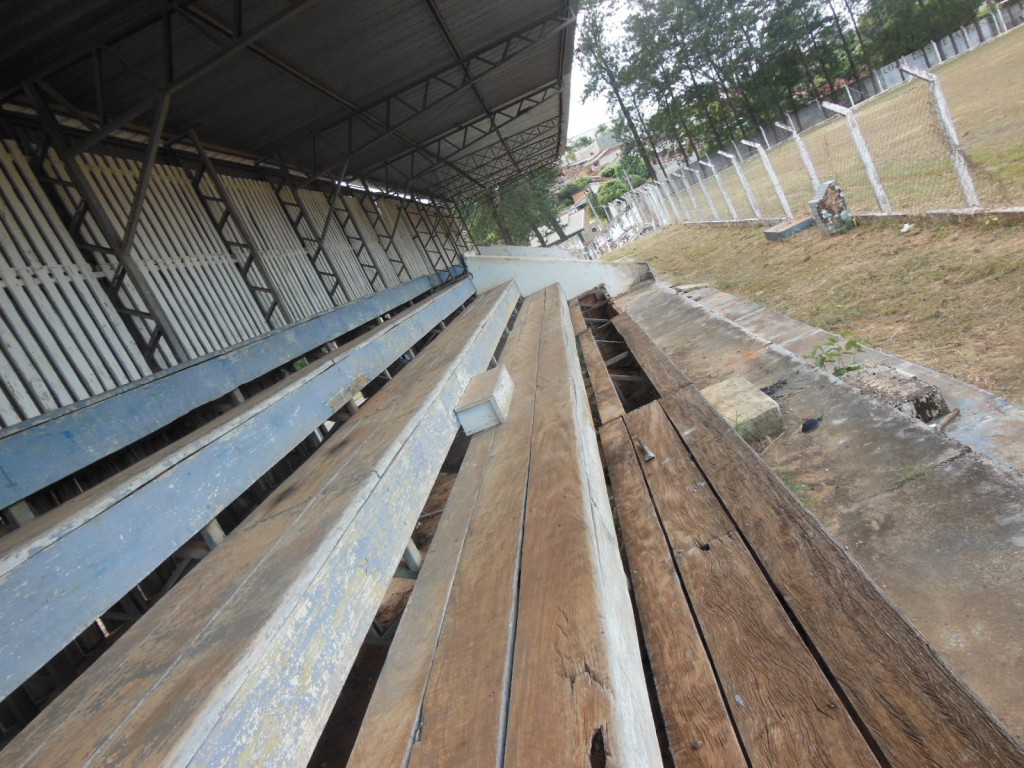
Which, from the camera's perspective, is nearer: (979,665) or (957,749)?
(957,749)

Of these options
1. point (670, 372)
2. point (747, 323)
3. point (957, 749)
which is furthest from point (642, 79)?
point (957, 749)

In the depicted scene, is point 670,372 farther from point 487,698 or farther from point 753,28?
point 753,28

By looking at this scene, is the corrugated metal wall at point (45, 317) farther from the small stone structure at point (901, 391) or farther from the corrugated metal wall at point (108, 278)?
the small stone structure at point (901, 391)

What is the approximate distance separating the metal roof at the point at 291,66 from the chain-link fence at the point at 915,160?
4190mm

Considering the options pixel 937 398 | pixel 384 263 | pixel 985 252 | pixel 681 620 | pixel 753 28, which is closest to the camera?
pixel 681 620

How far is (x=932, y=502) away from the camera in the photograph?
2586 millimetres

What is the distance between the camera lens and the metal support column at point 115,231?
15.7ft

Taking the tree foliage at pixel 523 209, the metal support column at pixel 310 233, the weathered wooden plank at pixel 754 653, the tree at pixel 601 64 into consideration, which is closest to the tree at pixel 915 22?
the tree at pixel 601 64

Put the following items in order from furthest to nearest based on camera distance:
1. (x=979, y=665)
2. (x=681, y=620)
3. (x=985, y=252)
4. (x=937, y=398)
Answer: (x=985, y=252) < (x=937, y=398) < (x=979, y=665) < (x=681, y=620)

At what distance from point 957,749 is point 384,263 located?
1307cm

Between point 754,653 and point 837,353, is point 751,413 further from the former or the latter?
point 754,653

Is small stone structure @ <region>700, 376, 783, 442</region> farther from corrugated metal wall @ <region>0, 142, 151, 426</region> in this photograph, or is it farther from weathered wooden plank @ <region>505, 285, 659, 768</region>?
corrugated metal wall @ <region>0, 142, 151, 426</region>

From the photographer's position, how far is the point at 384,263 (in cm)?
1323

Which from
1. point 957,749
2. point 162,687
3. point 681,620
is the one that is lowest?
point 957,749
